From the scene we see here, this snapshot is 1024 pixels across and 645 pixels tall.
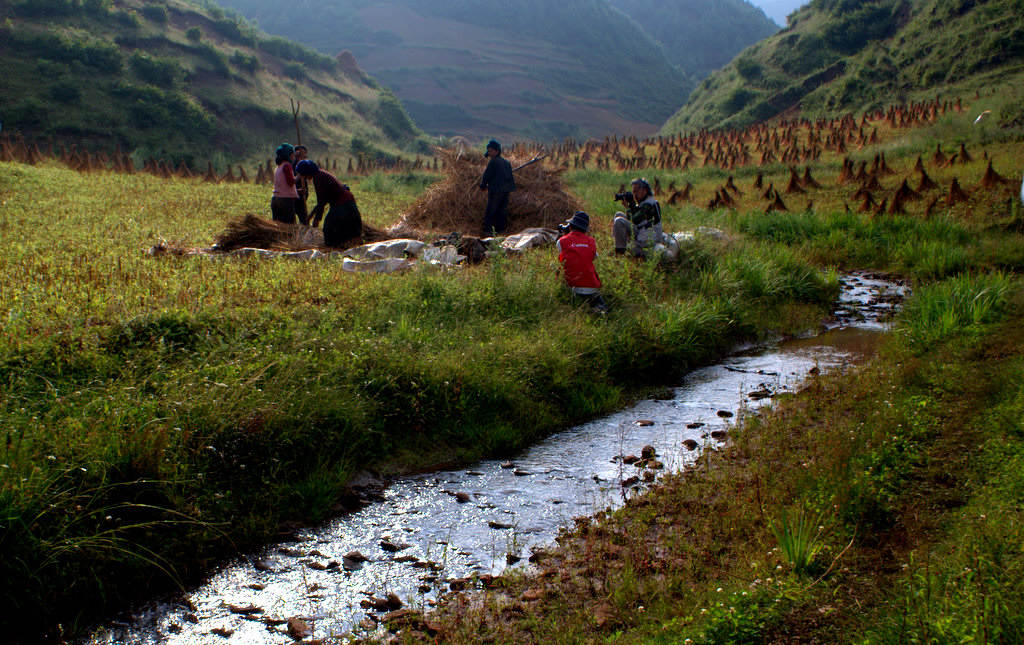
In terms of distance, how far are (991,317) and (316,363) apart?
6931 mm

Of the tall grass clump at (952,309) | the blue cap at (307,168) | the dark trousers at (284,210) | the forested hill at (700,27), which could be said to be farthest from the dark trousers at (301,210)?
the forested hill at (700,27)

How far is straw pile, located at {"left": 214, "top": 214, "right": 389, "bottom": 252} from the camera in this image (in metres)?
11.0

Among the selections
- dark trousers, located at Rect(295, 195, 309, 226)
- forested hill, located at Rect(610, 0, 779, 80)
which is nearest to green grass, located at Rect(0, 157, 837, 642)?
dark trousers, located at Rect(295, 195, 309, 226)

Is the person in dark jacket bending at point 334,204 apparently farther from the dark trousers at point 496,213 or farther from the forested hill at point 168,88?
the forested hill at point 168,88

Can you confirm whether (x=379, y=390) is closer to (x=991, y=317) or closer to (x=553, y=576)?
(x=553, y=576)

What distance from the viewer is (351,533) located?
15.9ft

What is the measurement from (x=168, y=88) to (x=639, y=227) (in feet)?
149

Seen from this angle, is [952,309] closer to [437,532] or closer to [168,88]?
[437,532]

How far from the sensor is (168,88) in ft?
155

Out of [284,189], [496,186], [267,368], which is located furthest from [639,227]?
[267,368]

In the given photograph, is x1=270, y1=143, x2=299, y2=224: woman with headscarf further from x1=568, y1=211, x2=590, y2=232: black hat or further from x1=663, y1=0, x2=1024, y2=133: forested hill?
x1=663, y1=0, x2=1024, y2=133: forested hill

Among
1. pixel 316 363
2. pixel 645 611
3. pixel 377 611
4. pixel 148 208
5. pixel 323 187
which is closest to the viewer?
pixel 645 611

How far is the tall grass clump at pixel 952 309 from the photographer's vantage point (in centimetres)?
782

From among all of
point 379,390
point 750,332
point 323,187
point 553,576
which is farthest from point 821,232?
point 553,576
